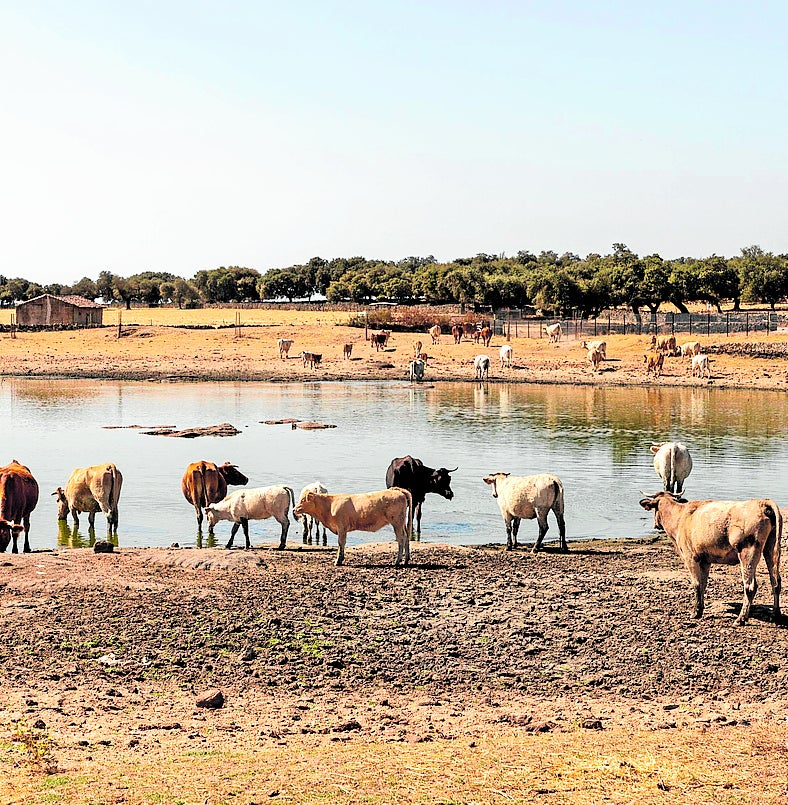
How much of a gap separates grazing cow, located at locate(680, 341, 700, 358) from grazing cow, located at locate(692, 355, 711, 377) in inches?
95.9

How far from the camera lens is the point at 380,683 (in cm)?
1035

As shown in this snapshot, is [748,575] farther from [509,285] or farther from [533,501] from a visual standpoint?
[509,285]

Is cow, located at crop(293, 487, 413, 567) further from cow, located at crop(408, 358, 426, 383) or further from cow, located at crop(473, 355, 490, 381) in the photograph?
cow, located at crop(473, 355, 490, 381)

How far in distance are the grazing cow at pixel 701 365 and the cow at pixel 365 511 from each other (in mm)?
46482

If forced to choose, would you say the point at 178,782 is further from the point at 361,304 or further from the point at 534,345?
the point at 361,304

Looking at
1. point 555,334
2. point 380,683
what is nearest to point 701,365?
point 555,334

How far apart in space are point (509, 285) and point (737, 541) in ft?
306

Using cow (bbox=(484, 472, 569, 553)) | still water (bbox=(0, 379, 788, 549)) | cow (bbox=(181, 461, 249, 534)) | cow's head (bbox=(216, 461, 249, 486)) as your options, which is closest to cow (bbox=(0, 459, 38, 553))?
still water (bbox=(0, 379, 788, 549))

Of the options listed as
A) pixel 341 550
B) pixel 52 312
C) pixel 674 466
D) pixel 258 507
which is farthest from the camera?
pixel 52 312

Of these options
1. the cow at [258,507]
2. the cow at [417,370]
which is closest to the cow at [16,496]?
the cow at [258,507]

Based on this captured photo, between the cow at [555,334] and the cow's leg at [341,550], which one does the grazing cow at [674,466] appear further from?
the cow at [555,334]

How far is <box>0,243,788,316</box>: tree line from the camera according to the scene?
3853 inches

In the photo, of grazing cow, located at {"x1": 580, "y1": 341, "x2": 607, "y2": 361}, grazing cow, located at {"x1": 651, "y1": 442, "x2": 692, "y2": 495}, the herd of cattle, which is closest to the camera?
the herd of cattle

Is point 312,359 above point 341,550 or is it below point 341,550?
above
